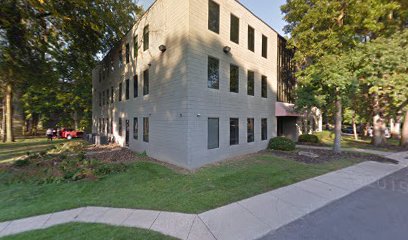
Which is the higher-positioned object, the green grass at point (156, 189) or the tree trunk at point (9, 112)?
the tree trunk at point (9, 112)

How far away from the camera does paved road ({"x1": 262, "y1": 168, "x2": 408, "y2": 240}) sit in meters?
4.00

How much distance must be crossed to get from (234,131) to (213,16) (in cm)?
681

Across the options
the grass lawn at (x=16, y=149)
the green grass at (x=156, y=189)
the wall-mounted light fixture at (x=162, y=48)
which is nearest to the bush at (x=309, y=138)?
the green grass at (x=156, y=189)

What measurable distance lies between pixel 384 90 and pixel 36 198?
17.6 metres

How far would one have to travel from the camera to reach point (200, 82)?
10.0m

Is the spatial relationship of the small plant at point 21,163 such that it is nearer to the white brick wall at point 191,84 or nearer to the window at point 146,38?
the white brick wall at point 191,84

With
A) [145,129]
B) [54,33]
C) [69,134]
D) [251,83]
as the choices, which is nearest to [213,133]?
[251,83]

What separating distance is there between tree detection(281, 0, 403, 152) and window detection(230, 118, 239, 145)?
5.88 meters

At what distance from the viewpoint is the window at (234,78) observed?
39.7ft

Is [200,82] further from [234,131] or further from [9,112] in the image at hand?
[9,112]

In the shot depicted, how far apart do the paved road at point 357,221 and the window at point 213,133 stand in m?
6.16

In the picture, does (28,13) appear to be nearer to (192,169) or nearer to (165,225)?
(192,169)

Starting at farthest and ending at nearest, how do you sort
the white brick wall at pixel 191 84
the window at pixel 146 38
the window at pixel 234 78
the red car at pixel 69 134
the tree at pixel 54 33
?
the red car at pixel 69 134 → the window at pixel 146 38 → the window at pixel 234 78 → the tree at pixel 54 33 → the white brick wall at pixel 191 84

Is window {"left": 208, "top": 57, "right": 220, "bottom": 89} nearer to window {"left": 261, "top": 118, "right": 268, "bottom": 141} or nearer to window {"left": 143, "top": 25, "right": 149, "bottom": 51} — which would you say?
window {"left": 143, "top": 25, "right": 149, "bottom": 51}
